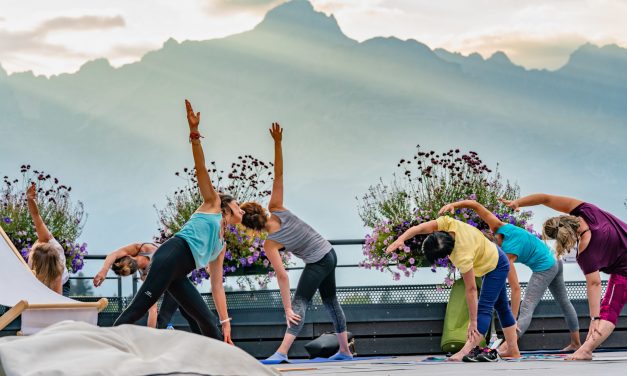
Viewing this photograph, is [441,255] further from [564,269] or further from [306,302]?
[564,269]

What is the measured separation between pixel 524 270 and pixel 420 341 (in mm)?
1343

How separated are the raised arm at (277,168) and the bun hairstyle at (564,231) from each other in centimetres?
227

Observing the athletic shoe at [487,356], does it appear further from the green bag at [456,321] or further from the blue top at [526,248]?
the green bag at [456,321]

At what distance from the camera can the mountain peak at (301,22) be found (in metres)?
139

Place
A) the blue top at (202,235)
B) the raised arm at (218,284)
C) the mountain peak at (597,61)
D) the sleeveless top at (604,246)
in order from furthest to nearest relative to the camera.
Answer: the mountain peak at (597,61) < the sleeveless top at (604,246) < the raised arm at (218,284) < the blue top at (202,235)

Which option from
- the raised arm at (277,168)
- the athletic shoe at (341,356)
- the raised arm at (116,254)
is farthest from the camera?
the athletic shoe at (341,356)

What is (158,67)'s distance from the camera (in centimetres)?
13412

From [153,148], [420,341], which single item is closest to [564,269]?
[420,341]

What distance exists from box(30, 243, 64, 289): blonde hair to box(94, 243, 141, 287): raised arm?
37cm

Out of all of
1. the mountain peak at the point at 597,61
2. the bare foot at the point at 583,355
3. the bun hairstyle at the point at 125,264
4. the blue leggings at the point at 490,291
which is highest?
the mountain peak at the point at 597,61

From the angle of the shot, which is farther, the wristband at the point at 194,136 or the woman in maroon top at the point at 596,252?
the woman in maroon top at the point at 596,252

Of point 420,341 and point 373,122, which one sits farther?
point 373,122

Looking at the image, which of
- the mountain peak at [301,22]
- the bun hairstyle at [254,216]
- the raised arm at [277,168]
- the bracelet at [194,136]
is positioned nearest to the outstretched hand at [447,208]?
the raised arm at [277,168]

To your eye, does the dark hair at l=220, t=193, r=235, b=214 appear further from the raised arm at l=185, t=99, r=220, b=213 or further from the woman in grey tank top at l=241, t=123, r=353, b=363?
the woman in grey tank top at l=241, t=123, r=353, b=363
